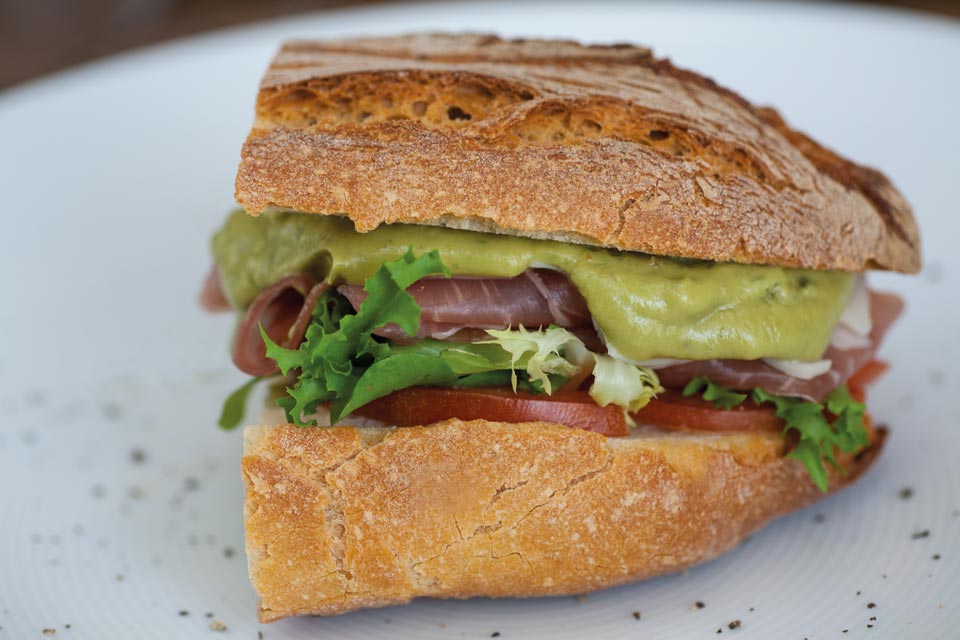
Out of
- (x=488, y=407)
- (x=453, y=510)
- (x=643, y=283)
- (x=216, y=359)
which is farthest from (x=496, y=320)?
(x=216, y=359)

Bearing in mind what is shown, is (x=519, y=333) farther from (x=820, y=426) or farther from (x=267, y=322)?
(x=820, y=426)

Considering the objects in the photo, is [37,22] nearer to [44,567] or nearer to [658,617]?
[44,567]

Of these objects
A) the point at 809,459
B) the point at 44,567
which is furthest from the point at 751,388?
the point at 44,567

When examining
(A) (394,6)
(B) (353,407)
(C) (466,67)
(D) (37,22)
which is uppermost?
(D) (37,22)

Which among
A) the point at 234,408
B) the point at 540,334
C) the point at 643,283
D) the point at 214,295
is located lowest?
the point at 234,408

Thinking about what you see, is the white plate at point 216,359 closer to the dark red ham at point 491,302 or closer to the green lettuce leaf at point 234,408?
the green lettuce leaf at point 234,408

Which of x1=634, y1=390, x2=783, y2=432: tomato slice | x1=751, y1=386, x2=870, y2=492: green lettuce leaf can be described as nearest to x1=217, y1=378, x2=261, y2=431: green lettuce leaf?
x1=634, y1=390, x2=783, y2=432: tomato slice

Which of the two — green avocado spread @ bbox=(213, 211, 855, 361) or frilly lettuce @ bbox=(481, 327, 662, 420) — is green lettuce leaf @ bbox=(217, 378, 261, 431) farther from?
frilly lettuce @ bbox=(481, 327, 662, 420)
